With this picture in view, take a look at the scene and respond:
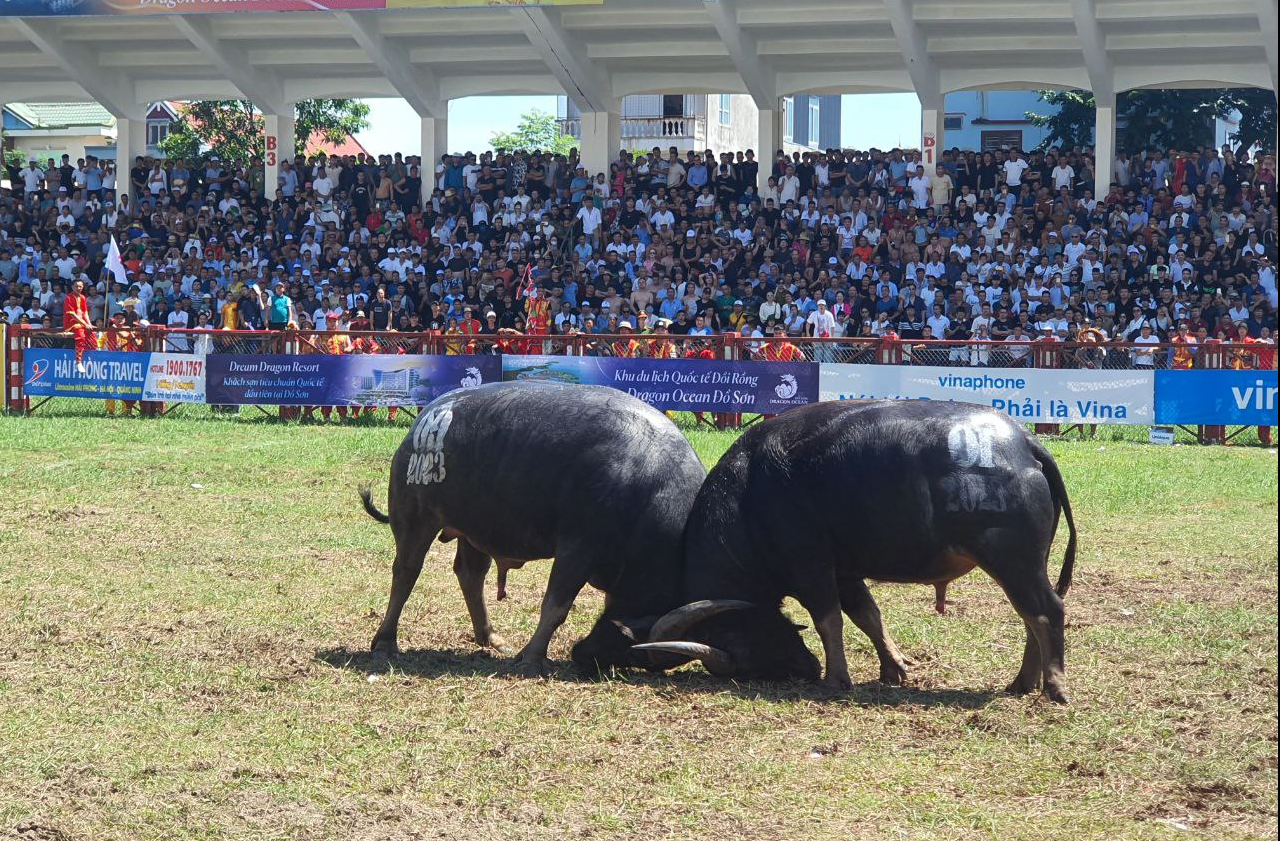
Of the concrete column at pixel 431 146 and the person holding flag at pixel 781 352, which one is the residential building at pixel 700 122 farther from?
the person holding flag at pixel 781 352

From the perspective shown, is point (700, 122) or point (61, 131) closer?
point (700, 122)

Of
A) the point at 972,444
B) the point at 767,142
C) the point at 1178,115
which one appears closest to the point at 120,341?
the point at 767,142

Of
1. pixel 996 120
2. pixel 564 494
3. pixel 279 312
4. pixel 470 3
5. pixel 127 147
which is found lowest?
pixel 564 494

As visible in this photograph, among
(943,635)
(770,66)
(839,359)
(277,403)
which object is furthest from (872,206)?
(943,635)

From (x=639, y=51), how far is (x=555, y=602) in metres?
27.2

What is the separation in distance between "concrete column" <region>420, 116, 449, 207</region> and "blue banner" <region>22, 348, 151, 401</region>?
37.7ft

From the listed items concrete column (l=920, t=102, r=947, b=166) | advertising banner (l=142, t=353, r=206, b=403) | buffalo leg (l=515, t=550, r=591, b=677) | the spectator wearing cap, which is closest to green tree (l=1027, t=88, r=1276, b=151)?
concrete column (l=920, t=102, r=947, b=166)

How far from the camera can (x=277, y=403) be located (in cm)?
2267

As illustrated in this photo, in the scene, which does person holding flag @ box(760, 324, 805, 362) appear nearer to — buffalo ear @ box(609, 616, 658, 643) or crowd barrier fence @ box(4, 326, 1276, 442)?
crowd barrier fence @ box(4, 326, 1276, 442)

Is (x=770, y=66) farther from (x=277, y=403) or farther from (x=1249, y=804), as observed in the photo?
(x=1249, y=804)

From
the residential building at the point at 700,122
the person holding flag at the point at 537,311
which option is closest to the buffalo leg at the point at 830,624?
the person holding flag at the point at 537,311

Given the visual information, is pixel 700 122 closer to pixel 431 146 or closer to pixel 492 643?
pixel 431 146

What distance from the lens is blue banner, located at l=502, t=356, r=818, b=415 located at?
21.2 meters

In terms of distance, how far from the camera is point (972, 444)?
754 cm
